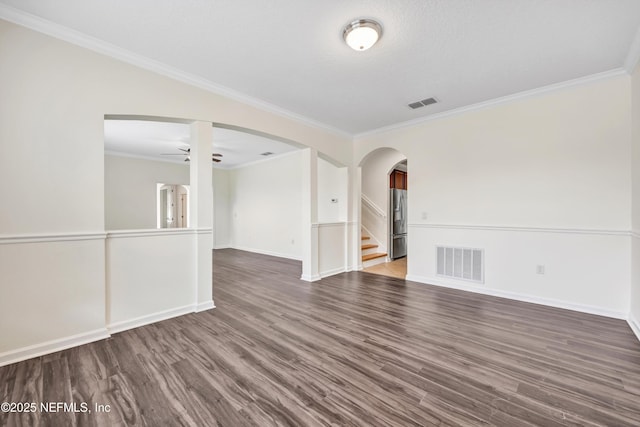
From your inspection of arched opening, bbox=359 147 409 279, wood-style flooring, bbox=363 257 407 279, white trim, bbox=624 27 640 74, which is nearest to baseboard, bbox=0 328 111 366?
wood-style flooring, bbox=363 257 407 279

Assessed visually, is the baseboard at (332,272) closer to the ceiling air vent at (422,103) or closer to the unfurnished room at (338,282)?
the unfurnished room at (338,282)

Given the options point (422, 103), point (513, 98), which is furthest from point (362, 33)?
point (513, 98)

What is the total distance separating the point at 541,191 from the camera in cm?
340

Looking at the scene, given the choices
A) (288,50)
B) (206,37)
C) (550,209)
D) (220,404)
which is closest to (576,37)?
(550,209)

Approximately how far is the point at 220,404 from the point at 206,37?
9.56 ft

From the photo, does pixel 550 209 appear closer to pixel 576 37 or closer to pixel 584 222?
pixel 584 222

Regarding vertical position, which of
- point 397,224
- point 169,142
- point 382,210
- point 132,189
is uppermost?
point 169,142

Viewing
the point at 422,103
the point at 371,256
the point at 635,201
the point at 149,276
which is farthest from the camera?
the point at 371,256

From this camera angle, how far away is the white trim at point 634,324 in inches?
98.7

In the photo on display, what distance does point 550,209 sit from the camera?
3.34 m

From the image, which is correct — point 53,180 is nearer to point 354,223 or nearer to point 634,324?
point 354,223

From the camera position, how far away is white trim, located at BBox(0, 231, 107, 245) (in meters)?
2.08

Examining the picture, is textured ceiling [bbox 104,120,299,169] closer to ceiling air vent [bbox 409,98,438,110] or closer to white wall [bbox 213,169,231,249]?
white wall [bbox 213,169,231,249]

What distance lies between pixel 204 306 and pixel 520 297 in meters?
4.10
